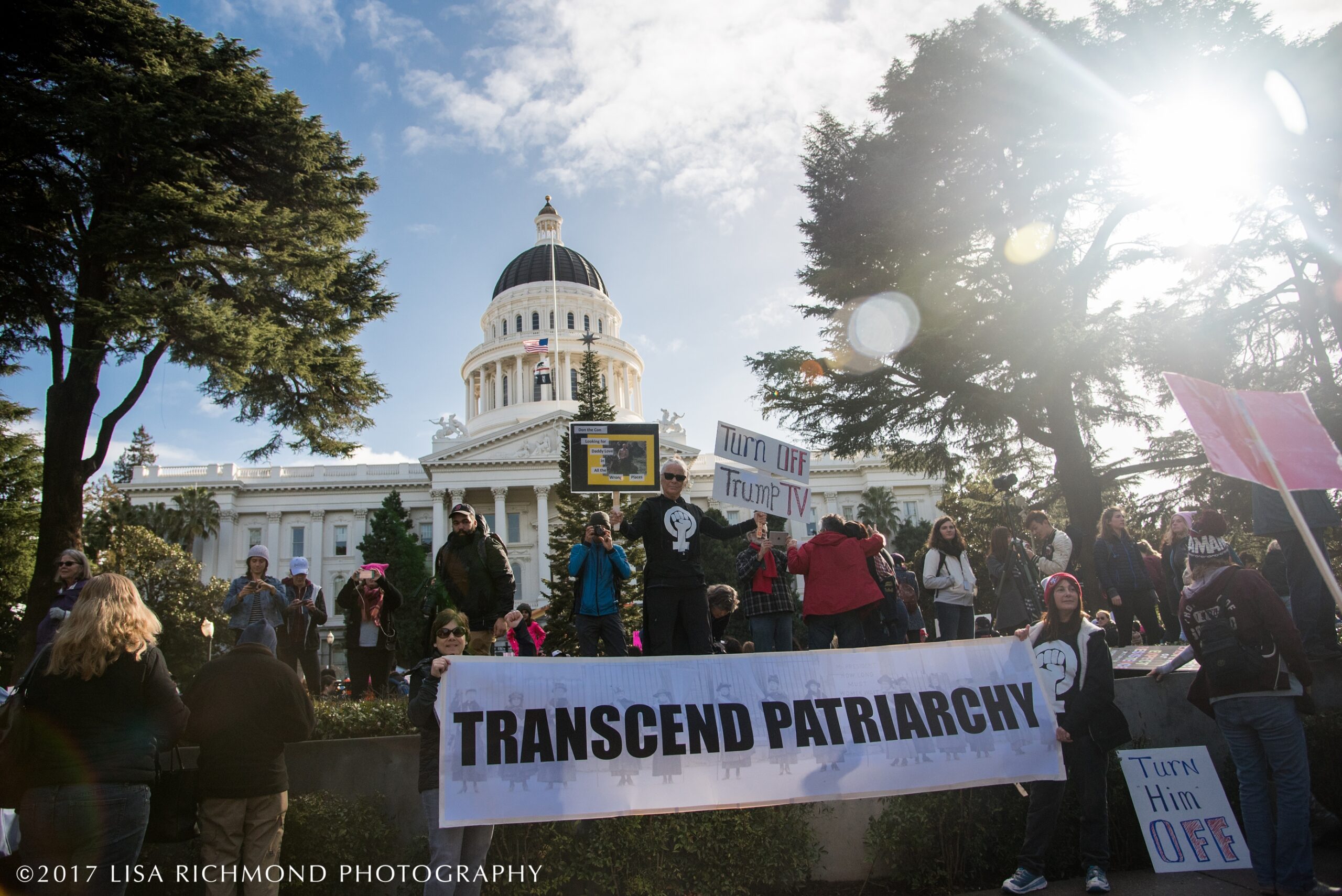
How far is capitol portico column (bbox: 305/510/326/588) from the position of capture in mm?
63969

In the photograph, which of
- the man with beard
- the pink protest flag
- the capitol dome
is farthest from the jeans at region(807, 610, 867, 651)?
the capitol dome

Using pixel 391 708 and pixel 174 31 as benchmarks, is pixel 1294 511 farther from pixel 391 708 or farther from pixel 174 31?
pixel 174 31

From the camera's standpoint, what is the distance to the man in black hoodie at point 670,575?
22.2 feet

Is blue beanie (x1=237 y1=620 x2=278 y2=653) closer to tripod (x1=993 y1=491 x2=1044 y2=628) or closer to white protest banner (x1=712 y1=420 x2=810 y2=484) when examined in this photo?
white protest banner (x1=712 y1=420 x2=810 y2=484)

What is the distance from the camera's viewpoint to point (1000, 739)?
5.54 meters

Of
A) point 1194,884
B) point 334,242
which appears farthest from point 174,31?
point 1194,884

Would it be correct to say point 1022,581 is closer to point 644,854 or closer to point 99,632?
point 644,854

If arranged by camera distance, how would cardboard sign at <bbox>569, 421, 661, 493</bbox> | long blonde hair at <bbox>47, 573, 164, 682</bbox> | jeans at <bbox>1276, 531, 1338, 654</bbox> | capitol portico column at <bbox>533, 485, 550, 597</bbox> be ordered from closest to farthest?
long blonde hair at <bbox>47, 573, 164, 682</bbox>, jeans at <bbox>1276, 531, 1338, 654</bbox>, cardboard sign at <bbox>569, 421, 661, 493</bbox>, capitol portico column at <bbox>533, 485, 550, 597</bbox>

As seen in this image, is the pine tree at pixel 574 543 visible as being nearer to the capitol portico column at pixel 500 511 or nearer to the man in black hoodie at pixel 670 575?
the man in black hoodie at pixel 670 575

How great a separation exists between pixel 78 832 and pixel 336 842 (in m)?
1.68

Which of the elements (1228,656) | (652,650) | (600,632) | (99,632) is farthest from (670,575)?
(99,632)

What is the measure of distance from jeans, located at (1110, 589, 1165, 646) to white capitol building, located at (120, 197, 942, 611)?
1624 inches

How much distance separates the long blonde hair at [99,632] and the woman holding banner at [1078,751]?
16.9 ft

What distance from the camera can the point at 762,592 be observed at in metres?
8.65
